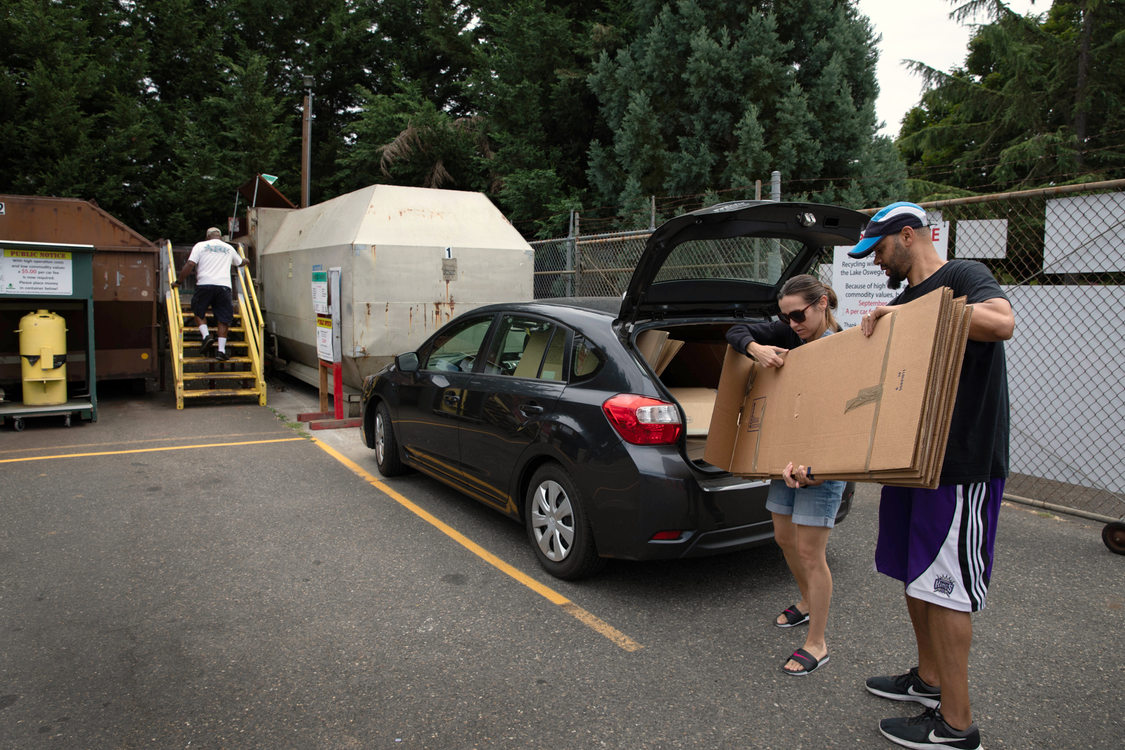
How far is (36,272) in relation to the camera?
27.2 feet

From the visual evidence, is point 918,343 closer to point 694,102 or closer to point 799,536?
point 799,536

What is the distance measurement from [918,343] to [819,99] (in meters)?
13.8

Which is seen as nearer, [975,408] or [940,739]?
[975,408]

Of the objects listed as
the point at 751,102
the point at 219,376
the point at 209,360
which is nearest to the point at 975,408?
the point at 219,376

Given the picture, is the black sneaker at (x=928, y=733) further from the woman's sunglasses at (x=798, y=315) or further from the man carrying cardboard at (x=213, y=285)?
the man carrying cardboard at (x=213, y=285)

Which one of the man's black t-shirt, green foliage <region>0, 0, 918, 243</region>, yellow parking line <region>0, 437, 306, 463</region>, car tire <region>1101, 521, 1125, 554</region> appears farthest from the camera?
green foliage <region>0, 0, 918, 243</region>

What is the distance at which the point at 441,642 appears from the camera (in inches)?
138

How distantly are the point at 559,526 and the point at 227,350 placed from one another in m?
8.58

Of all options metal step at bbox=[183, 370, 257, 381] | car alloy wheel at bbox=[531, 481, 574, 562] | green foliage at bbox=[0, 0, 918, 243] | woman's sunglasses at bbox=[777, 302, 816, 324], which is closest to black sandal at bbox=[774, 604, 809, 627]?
car alloy wheel at bbox=[531, 481, 574, 562]

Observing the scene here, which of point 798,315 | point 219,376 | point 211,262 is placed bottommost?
point 219,376

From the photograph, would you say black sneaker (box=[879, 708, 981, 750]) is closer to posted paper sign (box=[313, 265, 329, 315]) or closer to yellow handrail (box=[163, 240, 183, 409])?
posted paper sign (box=[313, 265, 329, 315])

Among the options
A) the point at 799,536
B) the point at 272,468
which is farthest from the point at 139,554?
the point at 799,536

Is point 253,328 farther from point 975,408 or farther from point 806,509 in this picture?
point 975,408

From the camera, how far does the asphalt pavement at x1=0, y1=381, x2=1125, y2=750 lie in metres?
2.86
